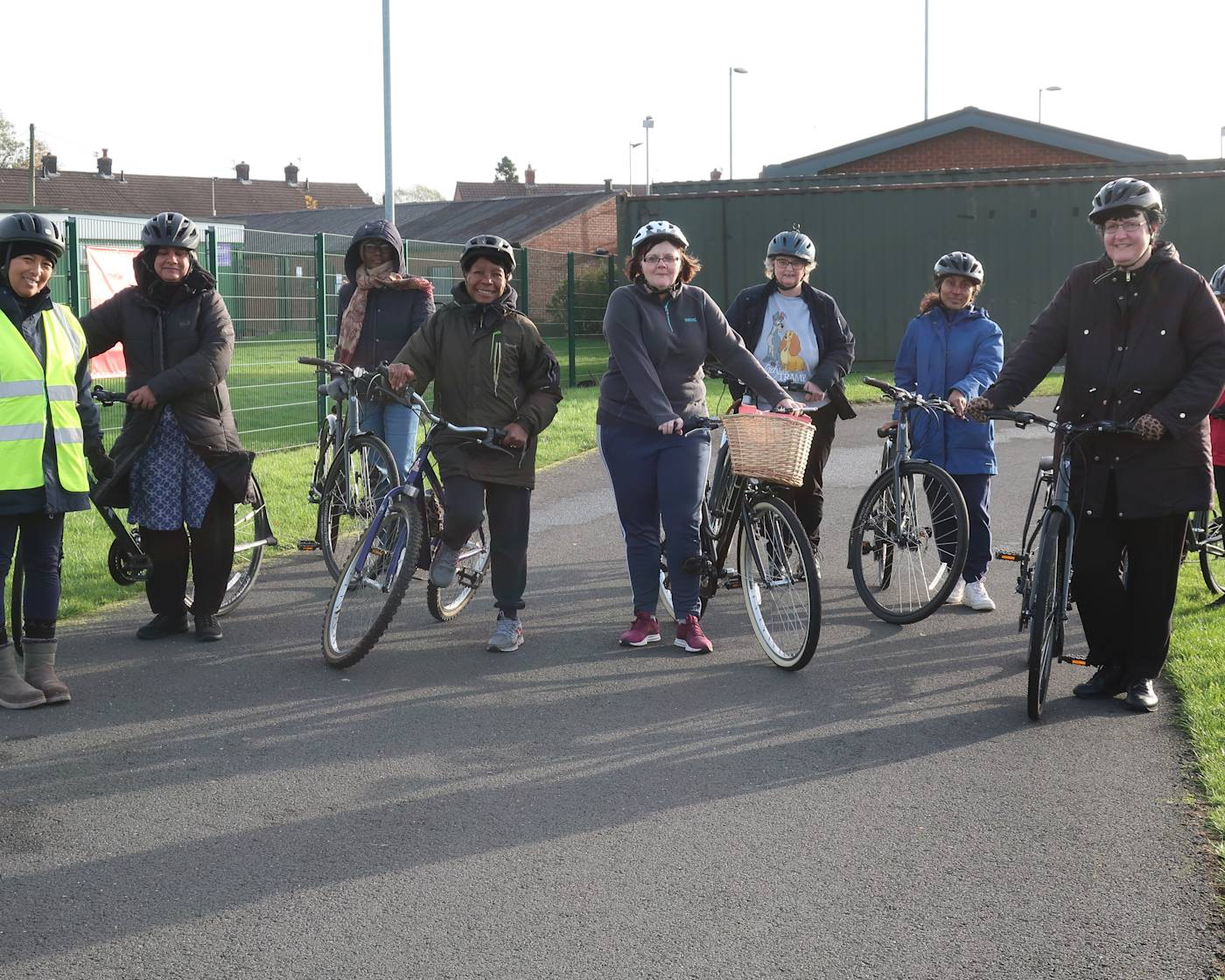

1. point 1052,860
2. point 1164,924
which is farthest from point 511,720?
point 1164,924

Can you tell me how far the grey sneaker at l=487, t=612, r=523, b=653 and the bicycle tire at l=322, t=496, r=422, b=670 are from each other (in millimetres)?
653

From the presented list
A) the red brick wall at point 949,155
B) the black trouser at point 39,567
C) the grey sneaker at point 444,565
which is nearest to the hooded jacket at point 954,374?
the grey sneaker at point 444,565

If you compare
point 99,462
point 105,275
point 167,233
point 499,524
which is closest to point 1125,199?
point 499,524

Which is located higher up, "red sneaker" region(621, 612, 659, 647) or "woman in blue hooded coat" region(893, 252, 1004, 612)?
"woman in blue hooded coat" region(893, 252, 1004, 612)

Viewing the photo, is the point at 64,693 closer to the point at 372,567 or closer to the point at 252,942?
the point at 372,567

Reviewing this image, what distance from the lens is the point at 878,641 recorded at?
714 centimetres

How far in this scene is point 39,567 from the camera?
5.98 meters

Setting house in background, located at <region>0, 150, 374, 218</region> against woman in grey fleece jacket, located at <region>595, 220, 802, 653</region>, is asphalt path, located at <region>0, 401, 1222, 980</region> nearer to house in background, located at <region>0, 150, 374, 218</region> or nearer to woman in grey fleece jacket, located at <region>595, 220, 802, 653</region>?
woman in grey fleece jacket, located at <region>595, 220, 802, 653</region>

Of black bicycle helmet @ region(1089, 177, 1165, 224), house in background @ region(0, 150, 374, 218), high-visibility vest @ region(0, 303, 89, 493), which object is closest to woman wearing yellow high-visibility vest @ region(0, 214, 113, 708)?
high-visibility vest @ region(0, 303, 89, 493)

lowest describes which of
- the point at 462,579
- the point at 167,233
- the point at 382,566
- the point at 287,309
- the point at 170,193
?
the point at 462,579

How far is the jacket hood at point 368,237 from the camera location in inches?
324

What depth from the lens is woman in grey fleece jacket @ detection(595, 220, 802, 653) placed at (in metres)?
6.62

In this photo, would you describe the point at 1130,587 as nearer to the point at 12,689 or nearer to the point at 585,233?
the point at 12,689

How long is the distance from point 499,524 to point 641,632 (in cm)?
87
